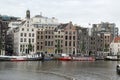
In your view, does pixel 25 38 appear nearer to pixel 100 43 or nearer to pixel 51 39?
pixel 51 39

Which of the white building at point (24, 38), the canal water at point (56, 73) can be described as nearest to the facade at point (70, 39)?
the white building at point (24, 38)

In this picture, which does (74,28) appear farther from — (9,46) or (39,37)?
(9,46)

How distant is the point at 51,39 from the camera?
15875 cm

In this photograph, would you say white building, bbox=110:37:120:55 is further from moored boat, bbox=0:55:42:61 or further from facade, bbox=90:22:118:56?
moored boat, bbox=0:55:42:61

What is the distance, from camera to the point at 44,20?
17975cm

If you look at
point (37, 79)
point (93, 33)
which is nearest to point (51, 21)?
point (93, 33)

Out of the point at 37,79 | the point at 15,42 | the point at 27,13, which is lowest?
the point at 37,79

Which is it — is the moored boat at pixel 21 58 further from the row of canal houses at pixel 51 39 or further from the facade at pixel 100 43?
the facade at pixel 100 43

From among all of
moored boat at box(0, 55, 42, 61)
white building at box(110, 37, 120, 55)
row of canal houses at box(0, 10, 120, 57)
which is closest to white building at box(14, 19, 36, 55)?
row of canal houses at box(0, 10, 120, 57)

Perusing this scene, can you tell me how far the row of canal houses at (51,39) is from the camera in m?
155

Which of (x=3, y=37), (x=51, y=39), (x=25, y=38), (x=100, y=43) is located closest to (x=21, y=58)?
(x=25, y=38)

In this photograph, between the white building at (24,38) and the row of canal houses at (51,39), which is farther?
the row of canal houses at (51,39)

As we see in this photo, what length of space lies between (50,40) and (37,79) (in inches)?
3715

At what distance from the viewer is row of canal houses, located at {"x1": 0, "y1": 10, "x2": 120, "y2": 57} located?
155 metres
